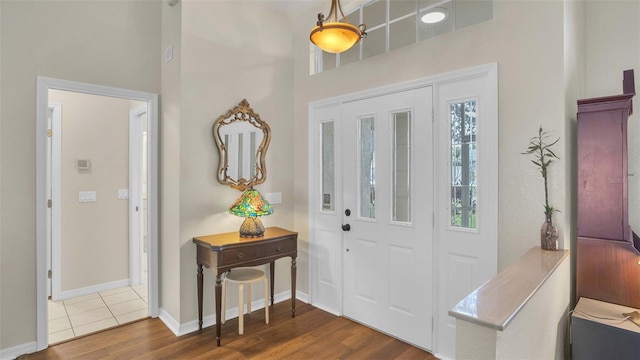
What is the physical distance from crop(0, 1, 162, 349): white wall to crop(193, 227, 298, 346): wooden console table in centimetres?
130

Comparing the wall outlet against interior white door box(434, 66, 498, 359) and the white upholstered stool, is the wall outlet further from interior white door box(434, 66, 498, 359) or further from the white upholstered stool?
interior white door box(434, 66, 498, 359)

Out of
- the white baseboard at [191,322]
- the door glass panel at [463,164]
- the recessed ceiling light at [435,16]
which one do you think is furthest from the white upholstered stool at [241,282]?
the recessed ceiling light at [435,16]

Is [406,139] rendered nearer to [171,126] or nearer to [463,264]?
[463,264]

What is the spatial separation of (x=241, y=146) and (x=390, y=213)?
1657 millimetres

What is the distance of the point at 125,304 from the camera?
140 inches

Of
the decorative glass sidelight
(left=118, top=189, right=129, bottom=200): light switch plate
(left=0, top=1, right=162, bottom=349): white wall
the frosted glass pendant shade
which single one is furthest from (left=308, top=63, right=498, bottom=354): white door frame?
(left=118, top=189, right=129, bottom=200): light switch plate

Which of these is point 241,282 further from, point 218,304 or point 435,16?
point 435,16

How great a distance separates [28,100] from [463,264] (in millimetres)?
3652

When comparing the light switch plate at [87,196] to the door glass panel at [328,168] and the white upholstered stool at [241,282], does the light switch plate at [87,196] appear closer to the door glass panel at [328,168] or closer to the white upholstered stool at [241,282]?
the white upholstered stool at [241,282]

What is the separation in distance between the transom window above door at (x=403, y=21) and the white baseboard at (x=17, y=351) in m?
3.54

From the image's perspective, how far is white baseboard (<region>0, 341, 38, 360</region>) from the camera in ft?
8.20

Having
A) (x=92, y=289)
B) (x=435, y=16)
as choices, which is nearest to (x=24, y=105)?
(x=92, y=289)

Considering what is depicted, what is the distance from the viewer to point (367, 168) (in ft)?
10.2

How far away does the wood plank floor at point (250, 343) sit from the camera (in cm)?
260
